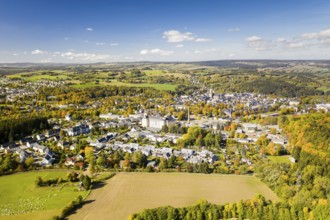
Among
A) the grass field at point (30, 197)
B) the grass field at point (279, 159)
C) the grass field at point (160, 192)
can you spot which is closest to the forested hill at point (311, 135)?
the grass field at point (279, 159)

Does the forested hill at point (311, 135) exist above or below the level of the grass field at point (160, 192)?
above

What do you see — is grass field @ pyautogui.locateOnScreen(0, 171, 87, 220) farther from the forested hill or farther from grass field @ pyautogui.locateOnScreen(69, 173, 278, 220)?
the forested hill

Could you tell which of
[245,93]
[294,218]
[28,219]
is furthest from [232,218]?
[245,93]

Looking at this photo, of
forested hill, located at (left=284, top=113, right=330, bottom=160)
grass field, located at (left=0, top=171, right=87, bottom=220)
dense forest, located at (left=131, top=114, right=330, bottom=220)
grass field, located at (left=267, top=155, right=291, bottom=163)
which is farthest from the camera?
grass field, located at (left=267, top=155, right=291, bottom=163)

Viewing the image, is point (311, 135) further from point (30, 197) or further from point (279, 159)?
point (30, 197)

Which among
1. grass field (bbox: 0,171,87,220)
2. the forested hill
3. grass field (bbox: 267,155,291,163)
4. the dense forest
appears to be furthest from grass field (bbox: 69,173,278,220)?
the forested hill

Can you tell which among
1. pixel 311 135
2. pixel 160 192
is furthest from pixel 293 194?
pixel 311 135

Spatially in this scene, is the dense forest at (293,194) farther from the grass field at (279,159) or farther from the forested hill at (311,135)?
the grass field at (279,159)
